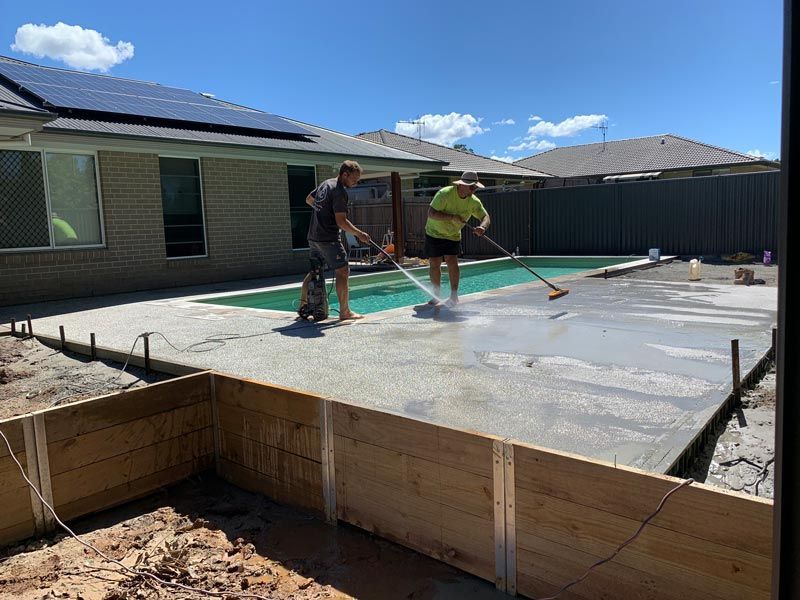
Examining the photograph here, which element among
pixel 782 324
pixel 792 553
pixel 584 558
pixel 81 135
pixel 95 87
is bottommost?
pixel 584 558

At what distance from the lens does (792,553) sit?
1.41 m

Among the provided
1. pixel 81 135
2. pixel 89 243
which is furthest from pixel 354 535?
pixel 89 243

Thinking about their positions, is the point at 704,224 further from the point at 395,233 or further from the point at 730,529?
the point at 730,529

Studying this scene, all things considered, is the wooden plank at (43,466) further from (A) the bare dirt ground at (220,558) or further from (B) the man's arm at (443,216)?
(B) the man's arm at (443,216)

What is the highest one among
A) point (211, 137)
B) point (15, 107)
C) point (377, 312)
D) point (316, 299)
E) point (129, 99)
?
point (129, 99)

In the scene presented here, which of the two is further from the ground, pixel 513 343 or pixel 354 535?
pixel 513 343

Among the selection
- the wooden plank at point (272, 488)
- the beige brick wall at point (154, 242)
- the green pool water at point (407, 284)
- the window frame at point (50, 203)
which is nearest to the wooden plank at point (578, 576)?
the wooden plank at point (272, 488)

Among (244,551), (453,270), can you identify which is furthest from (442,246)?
(244,551)

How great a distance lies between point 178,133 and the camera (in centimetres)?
1128

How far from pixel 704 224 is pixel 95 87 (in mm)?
14342

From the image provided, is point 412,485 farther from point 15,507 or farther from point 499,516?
point 15,507

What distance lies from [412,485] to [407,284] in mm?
10092

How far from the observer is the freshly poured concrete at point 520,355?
3.72 meters

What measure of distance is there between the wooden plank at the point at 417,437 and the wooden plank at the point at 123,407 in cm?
118
